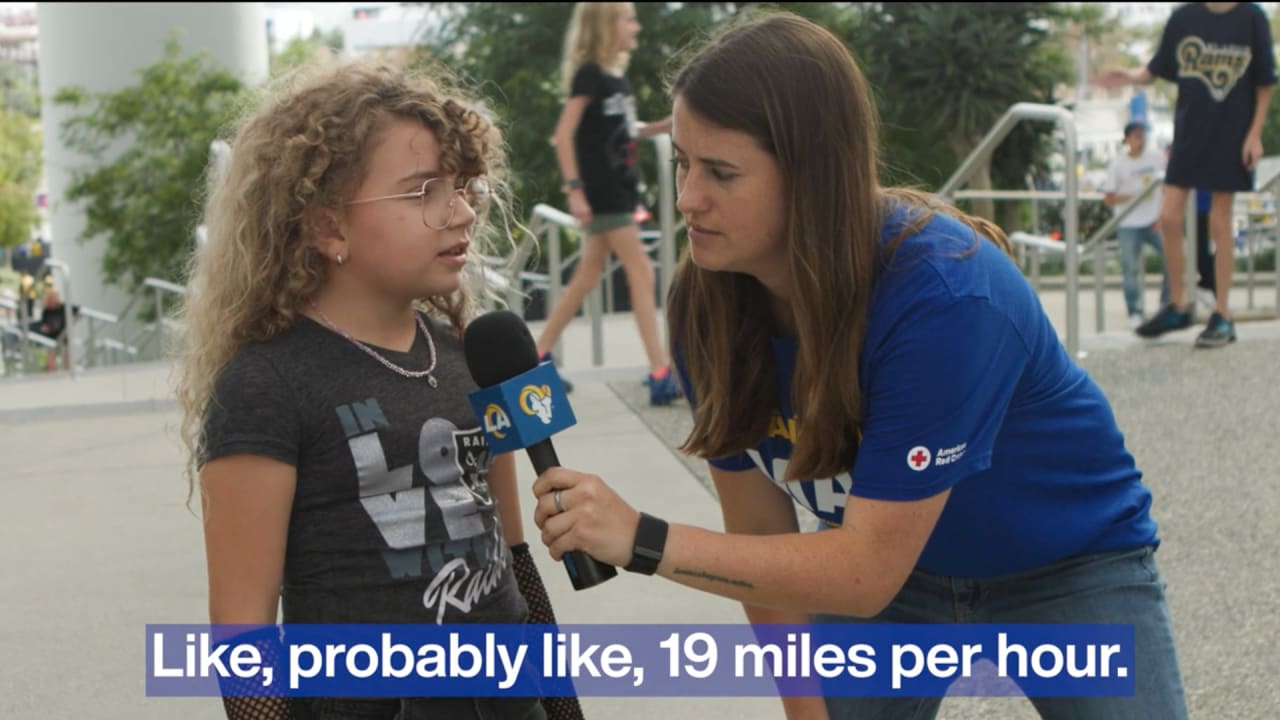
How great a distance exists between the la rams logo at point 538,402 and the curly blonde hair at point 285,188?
51cm

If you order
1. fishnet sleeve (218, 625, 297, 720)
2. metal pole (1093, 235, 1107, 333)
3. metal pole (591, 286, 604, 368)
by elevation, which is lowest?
metal pole (1093, 235, 1107, 333)

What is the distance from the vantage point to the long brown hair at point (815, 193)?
192 centimetres

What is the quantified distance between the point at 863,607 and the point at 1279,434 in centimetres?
406

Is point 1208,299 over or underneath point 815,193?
underneath

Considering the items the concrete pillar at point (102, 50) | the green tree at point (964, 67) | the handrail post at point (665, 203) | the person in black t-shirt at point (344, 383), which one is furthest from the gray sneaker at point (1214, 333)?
the concrete pillar at point (102, 50)

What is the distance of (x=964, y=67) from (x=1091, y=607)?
66.3 feet

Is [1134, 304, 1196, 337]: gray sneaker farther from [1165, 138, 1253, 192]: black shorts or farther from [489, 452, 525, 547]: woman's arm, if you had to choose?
[489, 452, 525, 547]: woman's arm

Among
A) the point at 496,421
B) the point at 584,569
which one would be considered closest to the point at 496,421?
the point at 496,421

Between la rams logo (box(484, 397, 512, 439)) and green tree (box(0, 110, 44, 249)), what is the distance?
52192 millimetres

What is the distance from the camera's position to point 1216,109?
7.22 meters

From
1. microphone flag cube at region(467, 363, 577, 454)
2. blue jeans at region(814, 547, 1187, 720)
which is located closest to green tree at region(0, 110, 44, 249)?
blue jeans at region(814, 547, 1187, 720)

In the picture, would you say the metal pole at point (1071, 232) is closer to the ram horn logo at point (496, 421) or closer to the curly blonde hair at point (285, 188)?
the curly blonde hair at point (285, 188)

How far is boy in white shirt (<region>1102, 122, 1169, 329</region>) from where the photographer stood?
446 inches

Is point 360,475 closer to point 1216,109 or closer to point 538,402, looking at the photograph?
point 538,402
